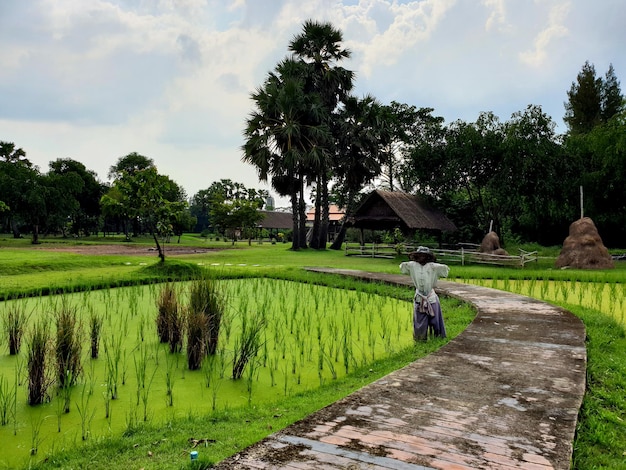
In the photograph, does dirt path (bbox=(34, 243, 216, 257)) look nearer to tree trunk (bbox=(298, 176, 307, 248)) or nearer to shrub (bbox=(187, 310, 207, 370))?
tree trunk (bbox=(298, 176, 307, 248))

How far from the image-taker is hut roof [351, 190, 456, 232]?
64.1ft

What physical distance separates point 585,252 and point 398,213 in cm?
688

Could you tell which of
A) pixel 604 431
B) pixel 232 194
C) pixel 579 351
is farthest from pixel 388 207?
pixel 232 194

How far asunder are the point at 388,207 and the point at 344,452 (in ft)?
60.5

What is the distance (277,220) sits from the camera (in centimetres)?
5197

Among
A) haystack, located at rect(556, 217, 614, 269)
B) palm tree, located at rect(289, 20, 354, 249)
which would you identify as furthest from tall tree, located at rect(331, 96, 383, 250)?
haystack, located at rect(556, 217, 614, 269)

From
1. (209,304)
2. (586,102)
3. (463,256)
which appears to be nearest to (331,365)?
(209,304)

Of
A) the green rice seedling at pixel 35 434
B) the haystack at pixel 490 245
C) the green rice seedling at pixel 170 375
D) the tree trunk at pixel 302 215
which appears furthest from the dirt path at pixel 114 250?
the green rice seedling at pixel 35 434

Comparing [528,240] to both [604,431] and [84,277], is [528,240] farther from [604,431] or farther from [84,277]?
[604,431]

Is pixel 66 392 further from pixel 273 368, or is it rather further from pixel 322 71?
pixel 322 71

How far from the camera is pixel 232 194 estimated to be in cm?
5206

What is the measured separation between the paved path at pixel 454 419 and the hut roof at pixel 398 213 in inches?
608

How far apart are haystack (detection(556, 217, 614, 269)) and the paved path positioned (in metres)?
11.3

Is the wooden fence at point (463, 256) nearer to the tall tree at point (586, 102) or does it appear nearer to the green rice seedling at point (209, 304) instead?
the green rice seedling at point (209, 304)
